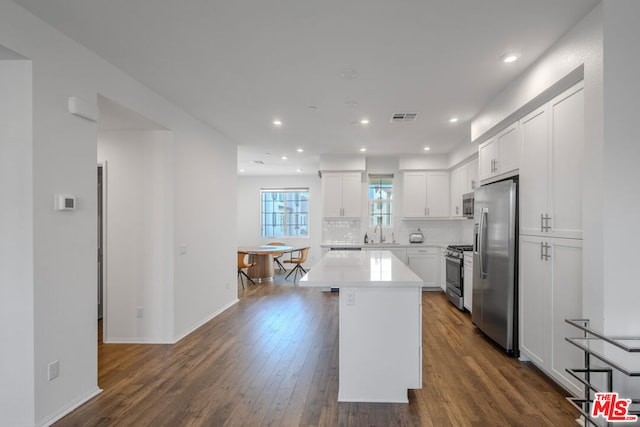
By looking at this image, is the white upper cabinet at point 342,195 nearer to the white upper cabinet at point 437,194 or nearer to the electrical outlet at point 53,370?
the white upper cabinet at point 437,194

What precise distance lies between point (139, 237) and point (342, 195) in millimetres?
4023

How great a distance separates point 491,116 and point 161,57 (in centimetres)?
333

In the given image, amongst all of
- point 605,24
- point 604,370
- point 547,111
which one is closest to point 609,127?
point 605,24

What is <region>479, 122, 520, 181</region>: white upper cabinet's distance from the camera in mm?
3277

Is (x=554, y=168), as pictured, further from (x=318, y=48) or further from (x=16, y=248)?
(x=16, y=248)

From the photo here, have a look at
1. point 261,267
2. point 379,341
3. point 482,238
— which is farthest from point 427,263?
point 379,341

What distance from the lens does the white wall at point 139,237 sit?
377 cm

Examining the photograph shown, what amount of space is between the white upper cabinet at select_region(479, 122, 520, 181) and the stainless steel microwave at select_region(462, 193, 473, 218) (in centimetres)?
157

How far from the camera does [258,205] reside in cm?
961

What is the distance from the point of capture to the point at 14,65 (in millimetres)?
2131

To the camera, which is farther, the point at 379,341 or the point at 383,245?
the point at 383,245

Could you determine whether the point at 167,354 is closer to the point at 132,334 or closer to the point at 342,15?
the point at 132,334

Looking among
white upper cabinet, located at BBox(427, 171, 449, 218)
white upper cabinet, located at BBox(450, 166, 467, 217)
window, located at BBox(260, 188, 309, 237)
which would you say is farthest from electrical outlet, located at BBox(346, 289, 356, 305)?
window, located at BBox(260, 188, 309, 237)

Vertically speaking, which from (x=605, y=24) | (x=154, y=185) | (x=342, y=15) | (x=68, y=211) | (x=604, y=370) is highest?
(x=342, y=15)
